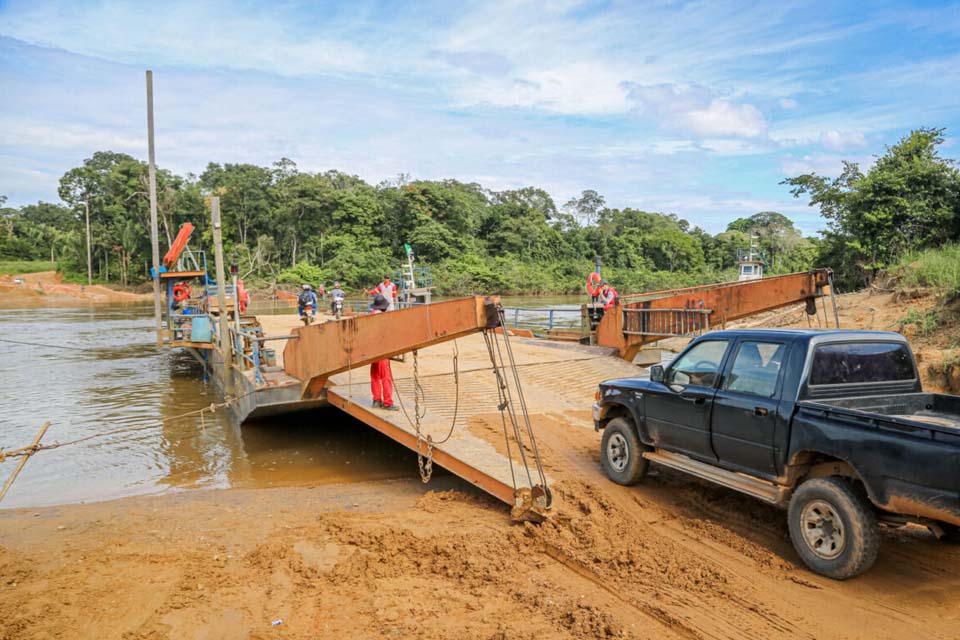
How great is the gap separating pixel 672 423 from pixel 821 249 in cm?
2076

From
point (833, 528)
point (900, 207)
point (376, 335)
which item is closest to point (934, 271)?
point (900, 207)

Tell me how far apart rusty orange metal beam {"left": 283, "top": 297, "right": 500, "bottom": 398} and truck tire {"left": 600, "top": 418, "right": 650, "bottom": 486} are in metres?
2.14

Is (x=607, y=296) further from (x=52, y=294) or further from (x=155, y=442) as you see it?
(x=52, y=294)

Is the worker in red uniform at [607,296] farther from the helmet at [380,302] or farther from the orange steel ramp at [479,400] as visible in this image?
the helmet at [380,302]

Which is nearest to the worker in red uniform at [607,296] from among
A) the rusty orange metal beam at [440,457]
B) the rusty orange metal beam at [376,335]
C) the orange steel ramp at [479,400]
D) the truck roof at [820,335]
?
the orange steel ramp at [479,400]

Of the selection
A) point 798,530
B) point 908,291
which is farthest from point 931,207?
point 798,530

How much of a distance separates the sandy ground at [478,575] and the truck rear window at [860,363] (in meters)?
1.45

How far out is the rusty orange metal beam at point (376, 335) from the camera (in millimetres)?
6312

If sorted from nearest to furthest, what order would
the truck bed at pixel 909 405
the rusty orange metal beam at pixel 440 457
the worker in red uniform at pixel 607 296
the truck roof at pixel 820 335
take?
the truck bed at pixel 909 405 < the truck roof at pixel 820 335 < the rusty orange metal beam at pixel 440 457 < the worker in red uniform at pixel 607 296

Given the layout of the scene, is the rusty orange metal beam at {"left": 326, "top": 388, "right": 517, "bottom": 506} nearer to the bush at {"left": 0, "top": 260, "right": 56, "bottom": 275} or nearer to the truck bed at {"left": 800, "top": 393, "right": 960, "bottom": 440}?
the truck bed at {"left": 800, "top": 393, "right": 960, "bottom": 440}

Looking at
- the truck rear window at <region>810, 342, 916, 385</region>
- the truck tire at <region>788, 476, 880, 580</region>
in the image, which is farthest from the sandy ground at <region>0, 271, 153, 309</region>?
the truck tire at <region>788, 476, 880, 580</region>

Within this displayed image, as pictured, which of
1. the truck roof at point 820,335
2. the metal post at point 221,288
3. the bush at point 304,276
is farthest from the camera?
the bush at point 304,276

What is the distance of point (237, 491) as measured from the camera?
355 inches

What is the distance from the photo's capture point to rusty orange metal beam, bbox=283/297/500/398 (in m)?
6.31
